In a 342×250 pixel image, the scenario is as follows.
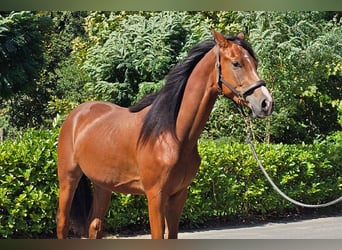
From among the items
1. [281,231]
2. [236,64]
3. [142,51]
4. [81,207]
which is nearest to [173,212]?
[236,64]

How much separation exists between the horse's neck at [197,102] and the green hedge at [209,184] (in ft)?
9.79

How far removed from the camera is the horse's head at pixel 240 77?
270cm

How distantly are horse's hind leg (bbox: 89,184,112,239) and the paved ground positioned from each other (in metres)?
2.22

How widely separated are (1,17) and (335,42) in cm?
528

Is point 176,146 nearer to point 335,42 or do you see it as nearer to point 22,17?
point 22,17

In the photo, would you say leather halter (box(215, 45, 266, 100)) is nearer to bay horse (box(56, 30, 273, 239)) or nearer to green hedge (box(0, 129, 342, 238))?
bay horse (box(56, 30, 273, 239))

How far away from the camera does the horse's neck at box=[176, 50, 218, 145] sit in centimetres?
297

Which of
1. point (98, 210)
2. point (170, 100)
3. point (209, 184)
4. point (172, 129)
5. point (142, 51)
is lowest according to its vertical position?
point (209, 184)

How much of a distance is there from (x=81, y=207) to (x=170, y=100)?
4.61 ft

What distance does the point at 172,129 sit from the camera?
3.01 meters

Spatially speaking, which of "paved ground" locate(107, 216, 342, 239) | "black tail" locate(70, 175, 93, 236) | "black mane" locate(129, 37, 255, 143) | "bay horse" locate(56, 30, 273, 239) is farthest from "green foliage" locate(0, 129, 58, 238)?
"black mane" locate(129, 37, 255, 143)

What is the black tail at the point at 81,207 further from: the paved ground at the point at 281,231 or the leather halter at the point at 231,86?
the paved ground at the point at 281,231

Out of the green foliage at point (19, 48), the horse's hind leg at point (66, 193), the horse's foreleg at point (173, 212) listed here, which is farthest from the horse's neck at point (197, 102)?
the green foliage at point (19, 48)

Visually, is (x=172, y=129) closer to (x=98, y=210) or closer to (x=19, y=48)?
(x=98, y=210)
